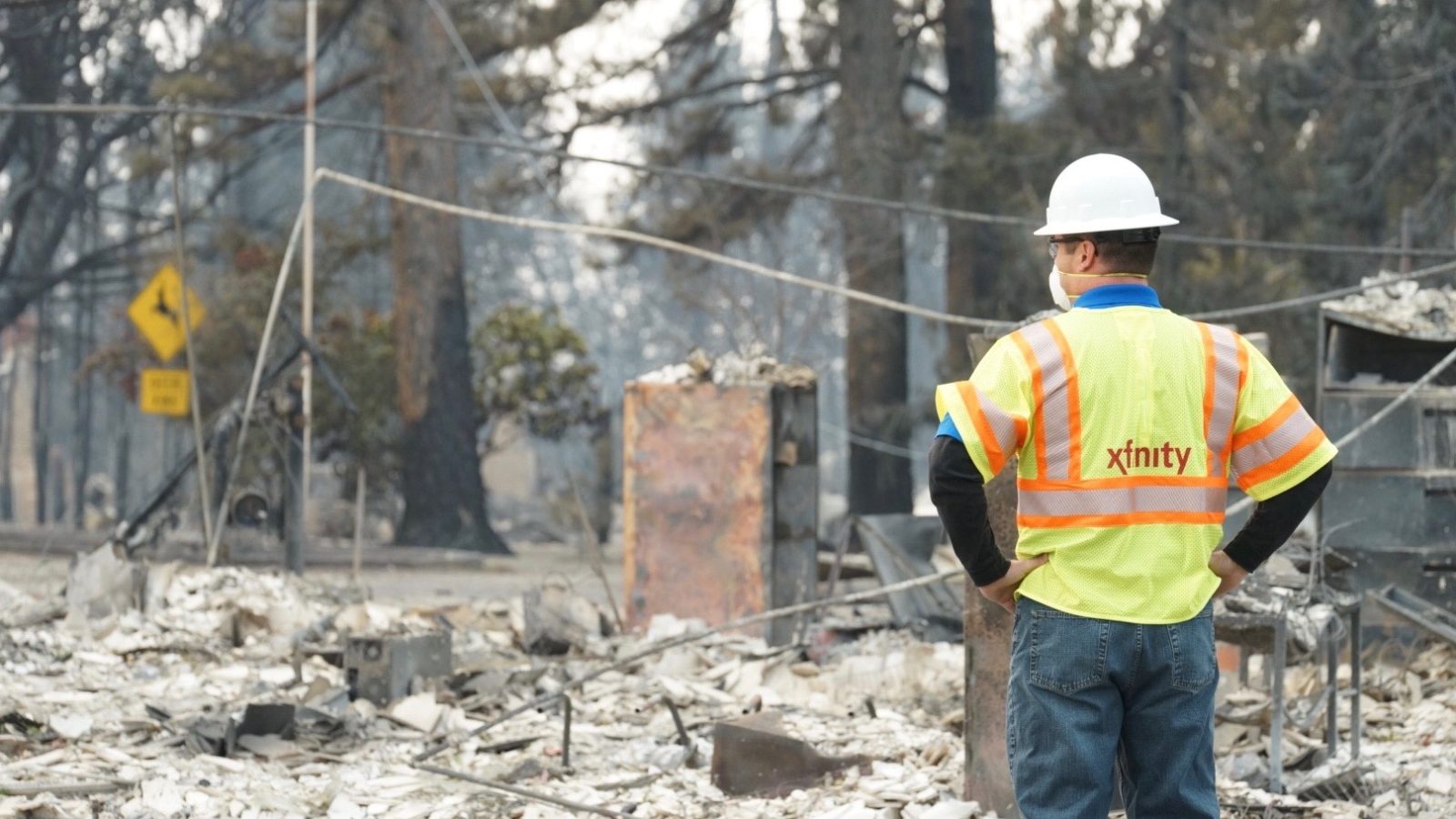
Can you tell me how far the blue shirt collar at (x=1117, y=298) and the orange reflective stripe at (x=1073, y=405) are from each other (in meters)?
0.13

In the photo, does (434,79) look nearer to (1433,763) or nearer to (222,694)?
(222,694)

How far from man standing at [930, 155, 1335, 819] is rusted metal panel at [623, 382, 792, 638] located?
615 centimetres

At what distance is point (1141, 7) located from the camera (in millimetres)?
23031

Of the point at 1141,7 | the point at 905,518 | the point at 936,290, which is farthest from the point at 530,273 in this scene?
the point at 905,518

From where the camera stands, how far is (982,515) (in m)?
3.87

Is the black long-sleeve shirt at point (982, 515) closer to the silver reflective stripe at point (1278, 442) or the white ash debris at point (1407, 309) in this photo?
the silver reflective stripe at point (1278, 442)

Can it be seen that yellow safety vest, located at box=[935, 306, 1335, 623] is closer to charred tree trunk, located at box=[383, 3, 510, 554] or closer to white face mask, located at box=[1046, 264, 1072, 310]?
white face mask, located at box=[1046, 264, 1072, 310]

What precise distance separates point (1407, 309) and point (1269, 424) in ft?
19.0

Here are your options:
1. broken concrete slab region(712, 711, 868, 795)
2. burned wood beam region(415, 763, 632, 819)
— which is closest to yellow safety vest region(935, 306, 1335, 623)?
burned wood beam region(415, 763, 632, 819)

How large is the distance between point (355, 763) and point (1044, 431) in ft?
13.6

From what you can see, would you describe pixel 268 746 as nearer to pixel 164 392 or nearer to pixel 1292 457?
pixel 1292 457

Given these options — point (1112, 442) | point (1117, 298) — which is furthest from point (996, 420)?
point (1117, 298)

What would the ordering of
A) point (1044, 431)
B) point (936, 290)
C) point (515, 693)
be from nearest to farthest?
1. point (1044, 431)
2. point (515, 693)
3. point (936, 290)

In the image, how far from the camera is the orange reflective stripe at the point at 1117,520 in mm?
3783
